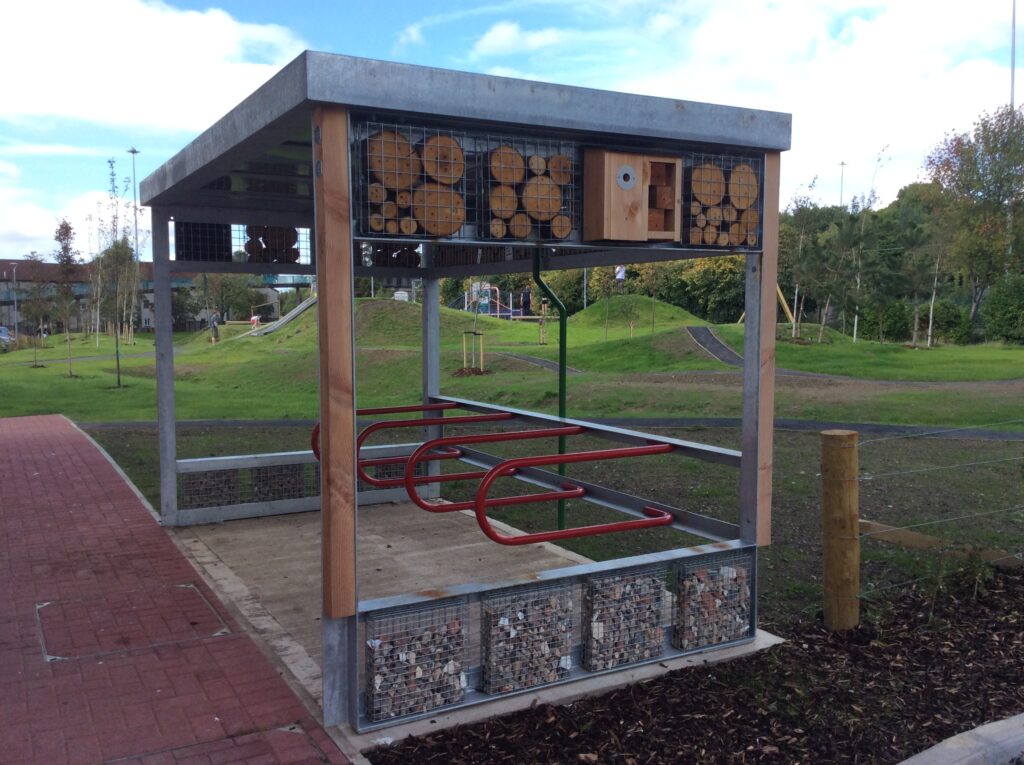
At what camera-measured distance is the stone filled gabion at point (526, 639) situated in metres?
3.86

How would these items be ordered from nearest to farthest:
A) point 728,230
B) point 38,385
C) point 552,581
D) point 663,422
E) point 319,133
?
point 319,133, point 552,581, point 728,230, point 663,422, point 38,385

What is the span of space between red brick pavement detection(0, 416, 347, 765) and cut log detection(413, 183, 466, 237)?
222cm

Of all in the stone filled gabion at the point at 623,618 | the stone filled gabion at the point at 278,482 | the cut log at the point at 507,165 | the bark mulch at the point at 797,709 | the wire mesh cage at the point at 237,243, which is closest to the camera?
the bark mulch at the point at 797,709

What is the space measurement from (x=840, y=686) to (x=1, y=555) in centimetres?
570

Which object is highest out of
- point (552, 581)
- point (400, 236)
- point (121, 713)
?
point (400, 236)

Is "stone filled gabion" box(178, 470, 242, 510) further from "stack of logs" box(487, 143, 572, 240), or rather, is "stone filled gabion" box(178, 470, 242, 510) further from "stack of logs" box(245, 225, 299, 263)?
"stack of logs" box(487, 143, 572, 240)

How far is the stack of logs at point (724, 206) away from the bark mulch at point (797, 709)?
2.17 metres

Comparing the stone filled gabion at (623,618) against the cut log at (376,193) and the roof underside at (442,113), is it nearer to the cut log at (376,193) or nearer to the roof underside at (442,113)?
the cut log at (376,193)

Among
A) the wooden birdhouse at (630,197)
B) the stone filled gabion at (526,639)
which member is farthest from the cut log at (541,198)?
the stone filled gabion at (526,639)

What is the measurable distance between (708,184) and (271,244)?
13.9 ft

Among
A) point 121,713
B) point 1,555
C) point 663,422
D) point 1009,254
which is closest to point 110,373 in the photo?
point 663,422

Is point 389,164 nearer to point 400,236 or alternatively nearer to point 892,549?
point 400,236

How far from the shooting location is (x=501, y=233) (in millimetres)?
3830

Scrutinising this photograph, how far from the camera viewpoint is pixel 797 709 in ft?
12.4
